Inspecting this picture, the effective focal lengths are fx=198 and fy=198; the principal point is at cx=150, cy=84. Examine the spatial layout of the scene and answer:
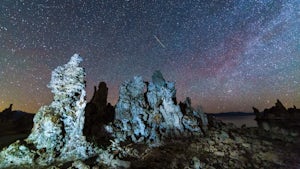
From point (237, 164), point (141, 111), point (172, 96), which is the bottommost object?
point (237, 164)

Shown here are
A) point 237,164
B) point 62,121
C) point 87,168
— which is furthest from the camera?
point 237,164

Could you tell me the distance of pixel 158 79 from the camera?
30297 mm

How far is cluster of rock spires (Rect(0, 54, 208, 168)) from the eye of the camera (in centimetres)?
1476

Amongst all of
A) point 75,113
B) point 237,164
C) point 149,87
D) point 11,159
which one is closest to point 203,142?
point 237,164

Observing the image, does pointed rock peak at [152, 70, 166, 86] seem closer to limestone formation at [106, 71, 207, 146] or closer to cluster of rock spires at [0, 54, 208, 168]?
limestone formation at [106, 71, 207, 146]

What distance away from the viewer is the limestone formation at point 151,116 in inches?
935

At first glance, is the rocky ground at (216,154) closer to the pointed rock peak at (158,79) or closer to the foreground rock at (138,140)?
the foreground rock at (138,140)

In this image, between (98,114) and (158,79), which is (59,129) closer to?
(98,114)

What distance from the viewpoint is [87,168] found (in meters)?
12.4

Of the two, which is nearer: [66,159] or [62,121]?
[66,159]

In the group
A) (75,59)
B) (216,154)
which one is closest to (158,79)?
(216,154)

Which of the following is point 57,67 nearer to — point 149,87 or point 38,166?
point 38,166

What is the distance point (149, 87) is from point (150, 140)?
856 centimetres

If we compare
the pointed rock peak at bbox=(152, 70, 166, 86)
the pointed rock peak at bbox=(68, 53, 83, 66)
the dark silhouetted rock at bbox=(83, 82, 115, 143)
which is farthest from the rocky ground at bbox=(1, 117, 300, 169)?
the pointed rock peak at bbox=(152, 70, 166, 86)
